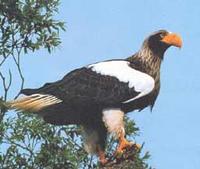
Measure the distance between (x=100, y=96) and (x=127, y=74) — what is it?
427 millimetres

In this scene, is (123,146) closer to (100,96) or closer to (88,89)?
(100,96)

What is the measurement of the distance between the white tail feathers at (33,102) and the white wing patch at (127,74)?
0.67 m

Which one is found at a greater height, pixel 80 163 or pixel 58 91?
pixel 58 91

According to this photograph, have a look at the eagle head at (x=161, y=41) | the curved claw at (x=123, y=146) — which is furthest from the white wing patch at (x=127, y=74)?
the curved claw at (x=123, y=146)

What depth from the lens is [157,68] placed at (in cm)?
1110

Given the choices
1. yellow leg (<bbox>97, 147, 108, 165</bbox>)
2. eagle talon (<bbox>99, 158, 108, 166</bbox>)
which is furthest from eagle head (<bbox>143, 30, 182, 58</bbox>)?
eagle talon (<bbox>99, 158, 108, 166</bbox>)

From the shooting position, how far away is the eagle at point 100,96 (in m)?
10.6

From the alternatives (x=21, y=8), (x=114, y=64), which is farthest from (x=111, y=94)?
(x=21, y=8)

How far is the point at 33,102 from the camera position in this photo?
10.5 m

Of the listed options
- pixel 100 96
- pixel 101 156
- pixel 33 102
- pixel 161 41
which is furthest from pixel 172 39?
A: pixel 33 102

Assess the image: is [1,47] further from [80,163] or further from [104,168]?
[104,168]

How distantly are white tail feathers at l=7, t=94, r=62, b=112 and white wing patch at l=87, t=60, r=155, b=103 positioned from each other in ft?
2.20

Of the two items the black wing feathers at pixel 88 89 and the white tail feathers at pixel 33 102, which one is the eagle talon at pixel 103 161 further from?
the white tail feathers at pixel 33 102

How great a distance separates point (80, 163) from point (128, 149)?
3268mm
